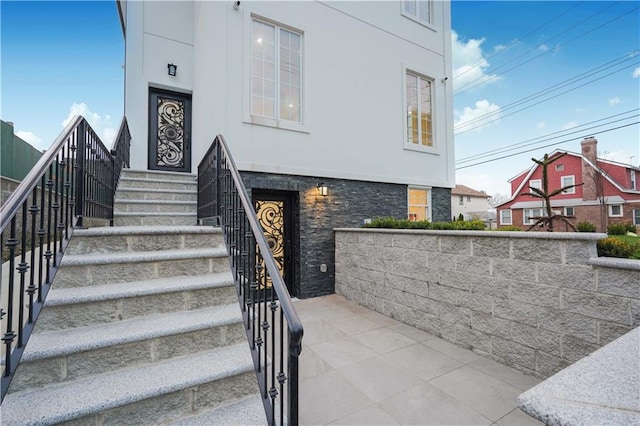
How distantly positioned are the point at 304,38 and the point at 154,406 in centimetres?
572

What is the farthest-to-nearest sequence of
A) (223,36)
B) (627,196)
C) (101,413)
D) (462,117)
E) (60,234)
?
(462,117), (627,196), (223,36), (60,234), (101,413)

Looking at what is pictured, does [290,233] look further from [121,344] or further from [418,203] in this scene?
[121,344]

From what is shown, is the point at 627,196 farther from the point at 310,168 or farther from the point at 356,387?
the point at 356,387

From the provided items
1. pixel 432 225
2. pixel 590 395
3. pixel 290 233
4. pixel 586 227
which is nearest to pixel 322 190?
pixel 290 233

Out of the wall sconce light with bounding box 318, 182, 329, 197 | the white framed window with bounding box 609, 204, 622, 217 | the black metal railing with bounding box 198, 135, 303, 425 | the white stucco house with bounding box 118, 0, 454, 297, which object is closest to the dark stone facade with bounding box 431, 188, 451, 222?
the white stucco house with bounding box 118, 0, 454, 297

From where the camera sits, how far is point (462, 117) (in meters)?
18.4

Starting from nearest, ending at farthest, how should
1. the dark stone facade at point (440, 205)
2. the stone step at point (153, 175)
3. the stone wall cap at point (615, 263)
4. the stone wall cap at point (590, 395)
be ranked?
the stone wall cap at point (590, 395)
the stone wall cap at point (615, 263)
the stone step at point (153, 175)
the dark stone facade at point (440, 205)

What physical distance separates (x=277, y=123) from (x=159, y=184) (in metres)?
2.16

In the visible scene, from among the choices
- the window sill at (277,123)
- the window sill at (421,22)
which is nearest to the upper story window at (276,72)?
the window sill at (277,123)

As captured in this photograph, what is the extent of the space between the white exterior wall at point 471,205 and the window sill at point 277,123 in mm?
24871

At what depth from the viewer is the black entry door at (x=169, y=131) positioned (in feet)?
17.7

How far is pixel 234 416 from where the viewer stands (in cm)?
159

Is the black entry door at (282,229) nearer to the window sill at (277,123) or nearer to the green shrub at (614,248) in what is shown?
the window sill at (277,123)

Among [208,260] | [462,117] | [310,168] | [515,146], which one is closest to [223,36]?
[310,168]
